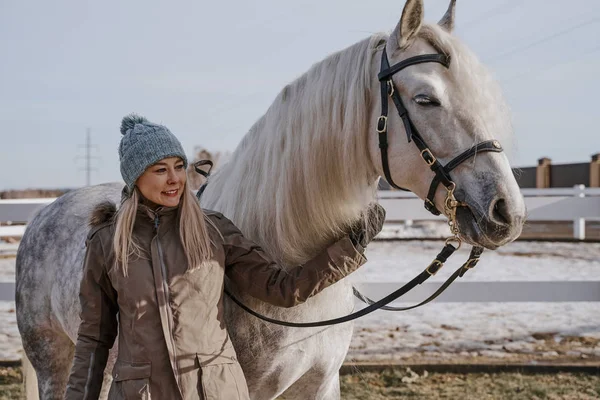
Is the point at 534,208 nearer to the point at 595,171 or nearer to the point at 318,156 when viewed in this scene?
the point at 318,156

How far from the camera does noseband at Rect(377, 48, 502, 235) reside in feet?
5.43

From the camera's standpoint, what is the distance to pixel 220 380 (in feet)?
5.88

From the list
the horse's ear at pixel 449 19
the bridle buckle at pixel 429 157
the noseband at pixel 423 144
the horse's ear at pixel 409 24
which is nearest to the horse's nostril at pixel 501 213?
the noseband at pixel 423 144

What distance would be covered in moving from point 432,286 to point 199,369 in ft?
10.0

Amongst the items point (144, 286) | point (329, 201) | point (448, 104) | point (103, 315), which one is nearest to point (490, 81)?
point (448, 104)

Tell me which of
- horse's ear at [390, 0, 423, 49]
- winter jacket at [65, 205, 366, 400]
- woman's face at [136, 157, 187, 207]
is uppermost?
horse's ear at [390, 0, 423, 49]

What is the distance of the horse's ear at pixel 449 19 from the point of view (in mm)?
2014

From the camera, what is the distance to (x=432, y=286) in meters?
4.50

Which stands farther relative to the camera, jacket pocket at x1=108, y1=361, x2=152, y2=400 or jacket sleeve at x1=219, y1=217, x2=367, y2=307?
jacket sleeve at x1=219, y1=217, x2=367, y2=307

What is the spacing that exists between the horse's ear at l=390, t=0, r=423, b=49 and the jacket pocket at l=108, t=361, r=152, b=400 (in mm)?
1269

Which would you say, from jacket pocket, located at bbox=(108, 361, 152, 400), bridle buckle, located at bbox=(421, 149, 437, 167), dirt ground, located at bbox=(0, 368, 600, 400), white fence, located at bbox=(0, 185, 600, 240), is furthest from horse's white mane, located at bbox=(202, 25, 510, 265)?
white fence, located at bbox=(0, 185, 600, 240)

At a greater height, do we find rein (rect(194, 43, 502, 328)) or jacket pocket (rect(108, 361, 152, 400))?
rein (rect(194, 43, 502, 328))

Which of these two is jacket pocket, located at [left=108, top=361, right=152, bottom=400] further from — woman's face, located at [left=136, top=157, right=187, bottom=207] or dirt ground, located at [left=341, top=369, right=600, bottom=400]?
dirt ground, located at [left=341, top=369, right=600, bottom=400]

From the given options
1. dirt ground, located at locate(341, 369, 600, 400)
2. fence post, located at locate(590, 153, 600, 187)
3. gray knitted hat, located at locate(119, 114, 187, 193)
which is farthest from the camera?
fence post, located at locate(590, 153, 600, 187)
